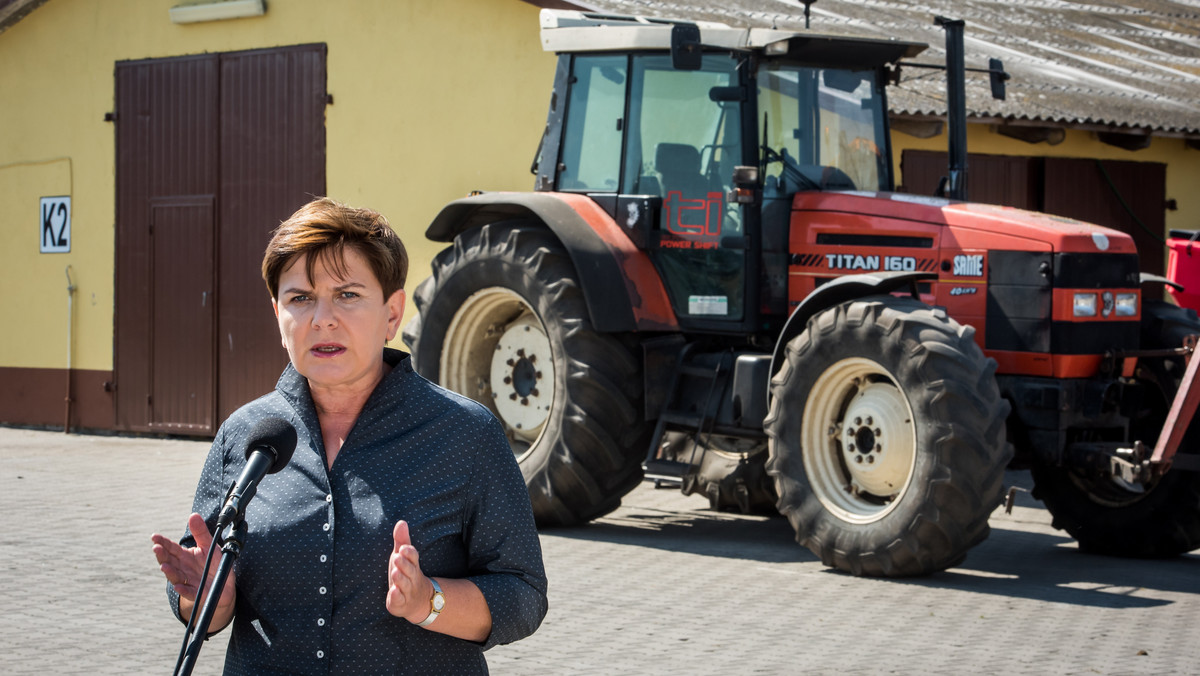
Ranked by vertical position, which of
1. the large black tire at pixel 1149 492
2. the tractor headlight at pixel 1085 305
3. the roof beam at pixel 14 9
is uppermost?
the roof beam at pixel 14 9

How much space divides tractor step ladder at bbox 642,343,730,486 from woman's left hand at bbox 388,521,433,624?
6.08 meters

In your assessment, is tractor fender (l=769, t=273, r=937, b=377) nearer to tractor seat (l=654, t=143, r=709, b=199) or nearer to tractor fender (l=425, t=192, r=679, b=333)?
tractor fender (l=425, t=192, r=679, b=333)

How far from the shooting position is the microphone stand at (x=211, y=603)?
2322mm

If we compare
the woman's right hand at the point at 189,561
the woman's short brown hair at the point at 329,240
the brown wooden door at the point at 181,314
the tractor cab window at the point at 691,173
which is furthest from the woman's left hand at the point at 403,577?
the brown wooden door at the point at 181,314

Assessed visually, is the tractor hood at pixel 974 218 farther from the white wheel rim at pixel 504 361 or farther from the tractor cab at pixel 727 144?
the white wheel rim at pixel 504 361

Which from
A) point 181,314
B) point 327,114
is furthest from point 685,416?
point 181,314

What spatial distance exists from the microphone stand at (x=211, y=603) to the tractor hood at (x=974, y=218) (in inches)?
245

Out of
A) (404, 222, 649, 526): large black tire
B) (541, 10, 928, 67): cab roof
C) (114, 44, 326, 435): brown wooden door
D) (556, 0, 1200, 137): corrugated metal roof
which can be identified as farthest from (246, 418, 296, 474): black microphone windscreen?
(114, 44, 326, 435): brown wooden door

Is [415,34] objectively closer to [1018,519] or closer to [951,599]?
[1018,519]

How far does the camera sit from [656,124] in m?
9.08

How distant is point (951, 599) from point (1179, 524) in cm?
190

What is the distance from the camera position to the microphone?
7.99 ft

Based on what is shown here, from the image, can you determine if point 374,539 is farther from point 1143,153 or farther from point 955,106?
point 1143,153

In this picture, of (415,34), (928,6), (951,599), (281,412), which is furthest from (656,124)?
(928,6)
